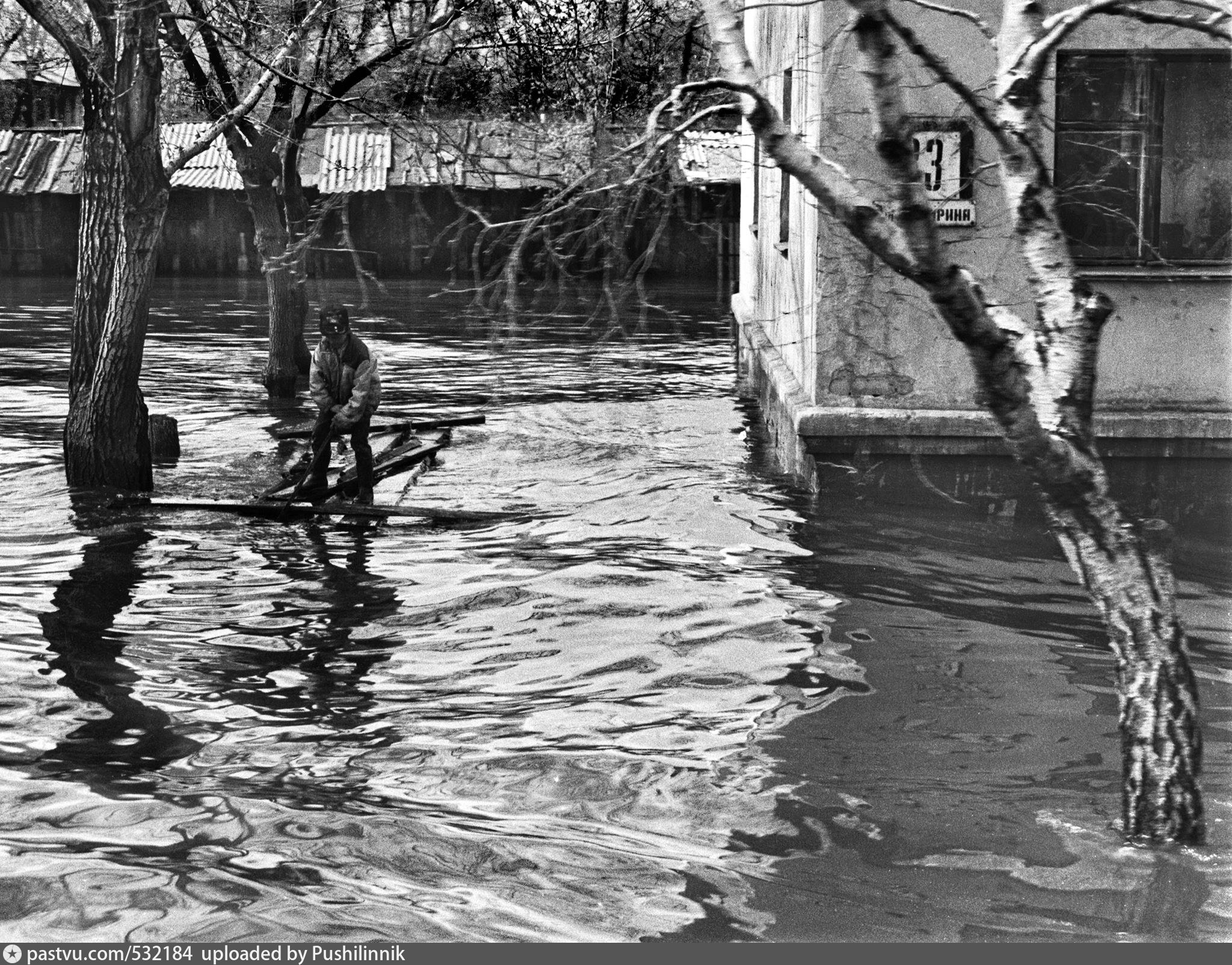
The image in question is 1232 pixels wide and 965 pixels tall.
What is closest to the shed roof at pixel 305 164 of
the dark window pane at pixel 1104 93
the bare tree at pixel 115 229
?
the bare tree at pixel 115 229

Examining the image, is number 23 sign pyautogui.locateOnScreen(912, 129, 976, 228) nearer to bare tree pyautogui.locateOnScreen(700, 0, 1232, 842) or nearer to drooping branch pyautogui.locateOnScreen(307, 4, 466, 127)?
drooping branch pyautogui.locateOnScreen(307, 4, 466, 127)

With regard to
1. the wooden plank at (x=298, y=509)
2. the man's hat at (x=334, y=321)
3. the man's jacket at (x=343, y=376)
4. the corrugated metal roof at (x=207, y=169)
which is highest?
the corrugated metal roof at (x=207, y=169)

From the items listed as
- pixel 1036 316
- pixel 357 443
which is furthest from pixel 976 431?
pixel 1036 316

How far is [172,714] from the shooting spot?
6.83m

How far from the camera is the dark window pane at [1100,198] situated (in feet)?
32.8

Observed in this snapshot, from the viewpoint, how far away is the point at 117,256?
11.0 meters

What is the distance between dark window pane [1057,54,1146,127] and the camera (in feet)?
32.6

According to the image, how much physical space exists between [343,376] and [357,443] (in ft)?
1.66

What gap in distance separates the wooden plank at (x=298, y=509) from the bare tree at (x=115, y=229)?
0.78 m

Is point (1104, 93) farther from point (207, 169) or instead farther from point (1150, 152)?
point (207, 169)

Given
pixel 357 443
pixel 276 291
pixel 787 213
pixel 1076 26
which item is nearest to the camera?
pixel 1076 26

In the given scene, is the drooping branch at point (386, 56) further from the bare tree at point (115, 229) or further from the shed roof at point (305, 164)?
the shed roof at point (305, 164)

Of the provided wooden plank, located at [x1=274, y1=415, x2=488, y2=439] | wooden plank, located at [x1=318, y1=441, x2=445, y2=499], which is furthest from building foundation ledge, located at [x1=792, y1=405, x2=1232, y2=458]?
wooden plank, located at [x1=274, y1=415, x2=488, y2=439]
